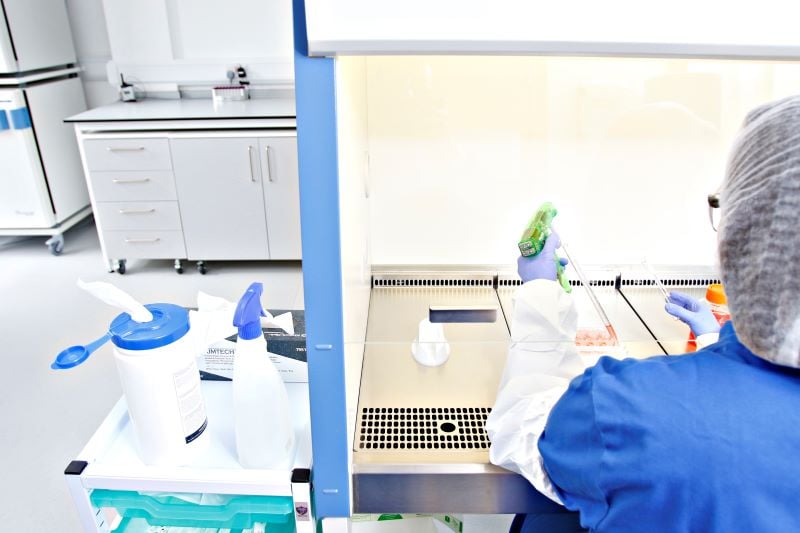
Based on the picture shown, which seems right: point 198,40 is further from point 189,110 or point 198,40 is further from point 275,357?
point 275,357

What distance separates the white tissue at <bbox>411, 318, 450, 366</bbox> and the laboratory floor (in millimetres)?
539

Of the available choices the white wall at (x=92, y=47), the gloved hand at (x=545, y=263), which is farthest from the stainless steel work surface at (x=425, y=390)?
the white wall at (x=92, y=47)

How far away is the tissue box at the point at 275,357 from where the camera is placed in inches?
44.4

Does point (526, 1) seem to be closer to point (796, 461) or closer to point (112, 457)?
point (796, 461)

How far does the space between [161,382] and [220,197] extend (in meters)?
2.60

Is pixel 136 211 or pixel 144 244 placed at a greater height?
pixel 136 211

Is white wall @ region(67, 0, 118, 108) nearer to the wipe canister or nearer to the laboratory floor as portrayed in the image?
the laboratory floor

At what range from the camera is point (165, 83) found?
385cm

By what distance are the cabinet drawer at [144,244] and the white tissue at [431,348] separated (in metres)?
2.64

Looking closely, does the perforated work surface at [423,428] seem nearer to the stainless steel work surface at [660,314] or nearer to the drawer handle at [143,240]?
the stainless steel work surface at [660,314]

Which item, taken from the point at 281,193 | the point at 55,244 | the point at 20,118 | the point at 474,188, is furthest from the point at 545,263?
the point at 55,244

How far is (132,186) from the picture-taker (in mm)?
3287

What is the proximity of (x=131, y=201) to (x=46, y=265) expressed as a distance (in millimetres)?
816

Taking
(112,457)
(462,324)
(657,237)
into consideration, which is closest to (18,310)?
(112,457)
